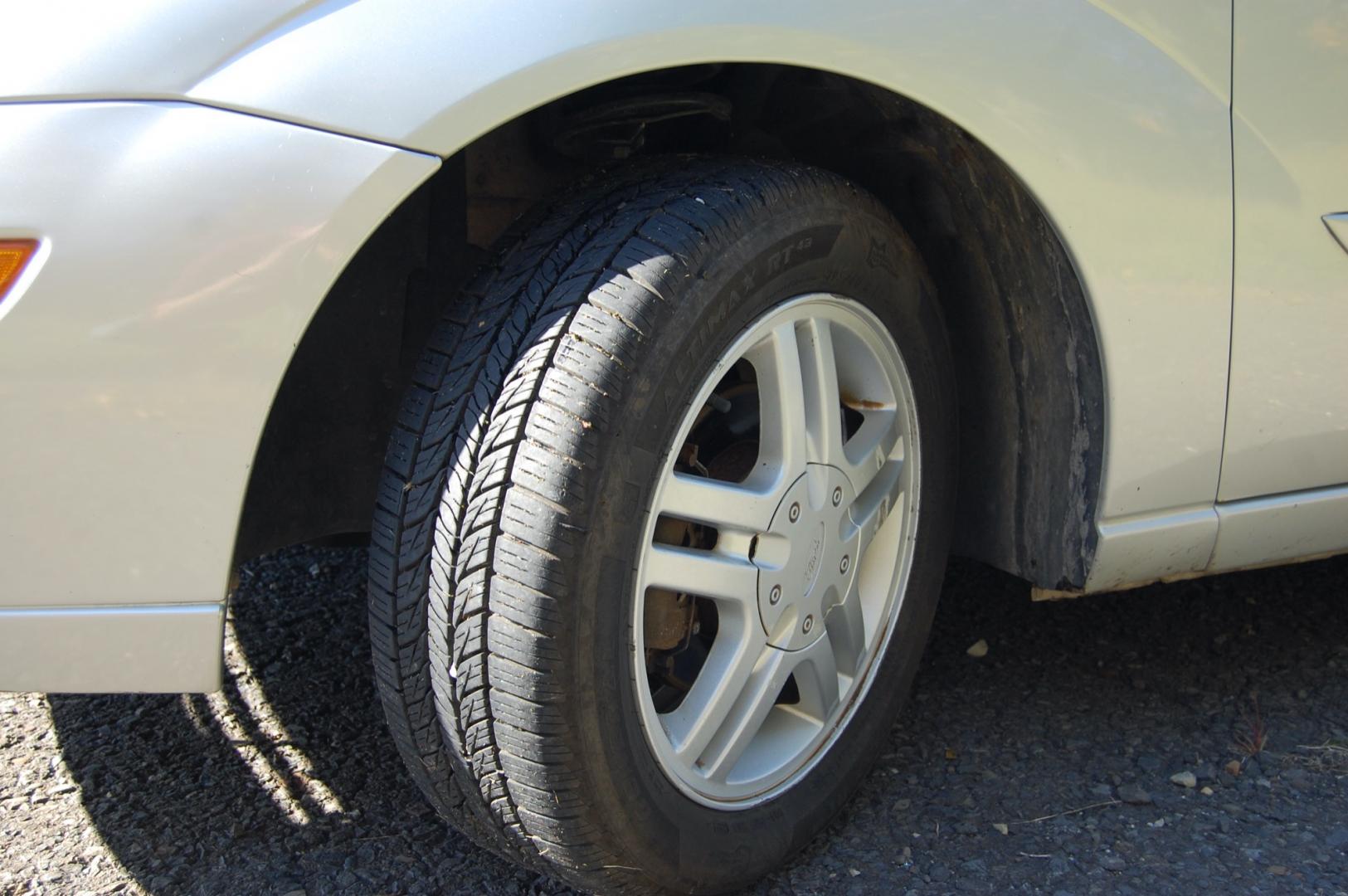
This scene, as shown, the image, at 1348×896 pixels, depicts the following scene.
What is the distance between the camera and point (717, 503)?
1.56m

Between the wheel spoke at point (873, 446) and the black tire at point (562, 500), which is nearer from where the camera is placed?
the black tire at point (562, 500)

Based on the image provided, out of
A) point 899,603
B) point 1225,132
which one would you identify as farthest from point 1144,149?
point 899,603

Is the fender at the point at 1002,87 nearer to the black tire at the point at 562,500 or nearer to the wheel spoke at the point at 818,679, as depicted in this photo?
the black tire at the point at 562,500

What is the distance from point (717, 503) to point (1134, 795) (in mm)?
928

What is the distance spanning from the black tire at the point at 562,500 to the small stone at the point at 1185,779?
34.5 inches

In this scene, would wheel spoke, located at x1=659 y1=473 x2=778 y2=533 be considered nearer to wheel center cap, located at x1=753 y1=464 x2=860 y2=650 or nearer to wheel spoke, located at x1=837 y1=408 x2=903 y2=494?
wheel center cap, located at x1=753 y1=464 x2=860 y2=650

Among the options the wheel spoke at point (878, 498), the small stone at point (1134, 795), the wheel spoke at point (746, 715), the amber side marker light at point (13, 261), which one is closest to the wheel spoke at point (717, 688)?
the wheel spoke at point (746, 715)

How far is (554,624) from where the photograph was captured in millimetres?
1369

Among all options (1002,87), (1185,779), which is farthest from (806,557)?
(1185,779)

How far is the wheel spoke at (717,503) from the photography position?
4.95ft

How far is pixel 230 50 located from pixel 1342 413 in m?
1.64

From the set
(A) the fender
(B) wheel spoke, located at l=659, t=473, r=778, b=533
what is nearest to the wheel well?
(A) the fender

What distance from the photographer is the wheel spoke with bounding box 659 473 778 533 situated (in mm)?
1509

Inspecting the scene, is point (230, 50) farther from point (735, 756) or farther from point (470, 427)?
point (735, 756)
